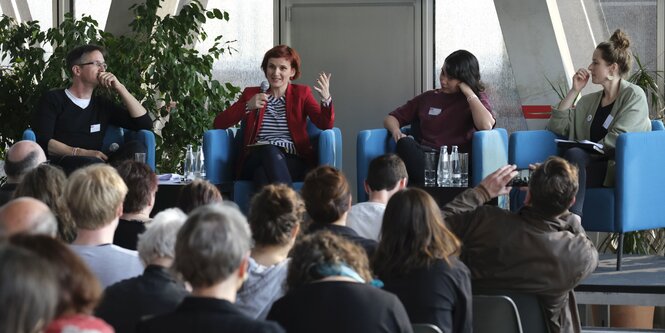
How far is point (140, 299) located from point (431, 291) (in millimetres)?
937

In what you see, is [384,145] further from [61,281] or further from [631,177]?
[61,281]

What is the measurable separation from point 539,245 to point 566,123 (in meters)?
2.94

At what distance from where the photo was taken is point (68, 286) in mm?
1672

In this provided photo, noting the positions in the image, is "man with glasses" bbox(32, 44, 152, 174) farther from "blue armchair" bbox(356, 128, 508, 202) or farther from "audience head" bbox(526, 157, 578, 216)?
"audience head" bbox(526, 157, 578, 216)

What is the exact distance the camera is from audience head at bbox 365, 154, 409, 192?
446cm

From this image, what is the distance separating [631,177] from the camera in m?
5.87

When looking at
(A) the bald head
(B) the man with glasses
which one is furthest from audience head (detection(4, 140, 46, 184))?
(A) the bald head

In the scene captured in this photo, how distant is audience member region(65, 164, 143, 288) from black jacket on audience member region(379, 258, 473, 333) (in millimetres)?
817

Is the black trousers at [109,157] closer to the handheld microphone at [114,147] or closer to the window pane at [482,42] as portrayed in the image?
the handheld microphone at [114,147]

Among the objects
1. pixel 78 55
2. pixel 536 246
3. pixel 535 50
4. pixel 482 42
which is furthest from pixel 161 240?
pixel 482 42

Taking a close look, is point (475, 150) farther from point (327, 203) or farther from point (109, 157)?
point (327, 203)

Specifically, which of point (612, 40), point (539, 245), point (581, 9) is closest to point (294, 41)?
point (581, 9)

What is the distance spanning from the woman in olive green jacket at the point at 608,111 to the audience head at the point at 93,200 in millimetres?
3253

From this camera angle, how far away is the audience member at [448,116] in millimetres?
6578
